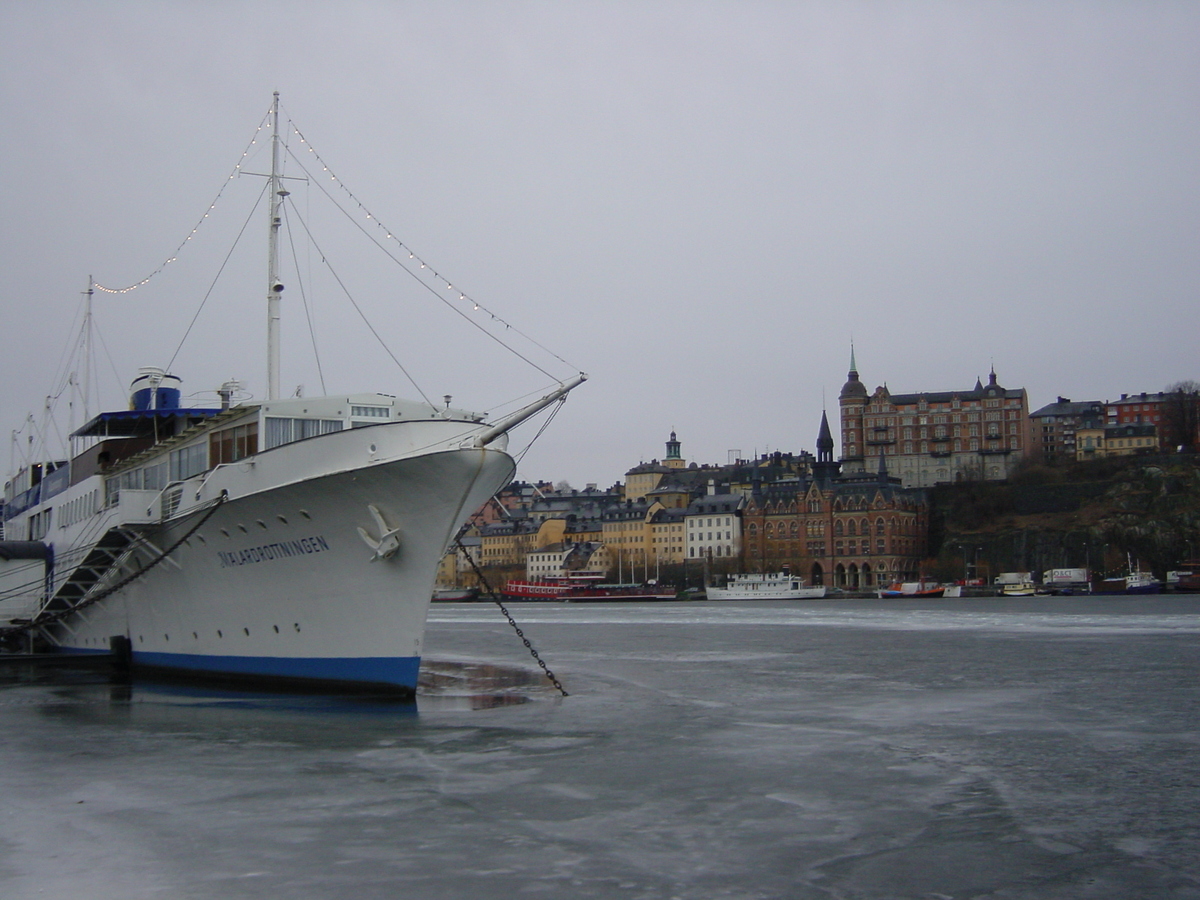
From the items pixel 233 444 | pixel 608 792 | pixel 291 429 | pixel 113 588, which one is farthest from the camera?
pixel 113 588

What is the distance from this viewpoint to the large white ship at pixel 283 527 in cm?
2150

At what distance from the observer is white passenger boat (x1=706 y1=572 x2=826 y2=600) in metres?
137

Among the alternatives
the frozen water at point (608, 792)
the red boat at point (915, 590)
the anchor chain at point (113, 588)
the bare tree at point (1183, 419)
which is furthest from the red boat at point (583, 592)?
the frozen water at point (608, 792)

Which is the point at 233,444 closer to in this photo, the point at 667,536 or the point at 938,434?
the point at 667,536

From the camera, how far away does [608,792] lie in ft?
49.3

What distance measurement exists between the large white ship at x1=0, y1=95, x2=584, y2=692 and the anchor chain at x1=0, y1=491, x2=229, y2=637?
105mm

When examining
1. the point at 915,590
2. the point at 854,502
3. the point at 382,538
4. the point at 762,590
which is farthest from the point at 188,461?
the point at 854,502

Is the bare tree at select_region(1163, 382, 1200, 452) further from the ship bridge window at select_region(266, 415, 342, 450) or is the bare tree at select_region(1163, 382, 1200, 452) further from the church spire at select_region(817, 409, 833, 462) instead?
the ship bridge window at select_region(266, 415, 342, 450)

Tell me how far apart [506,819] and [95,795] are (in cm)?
542

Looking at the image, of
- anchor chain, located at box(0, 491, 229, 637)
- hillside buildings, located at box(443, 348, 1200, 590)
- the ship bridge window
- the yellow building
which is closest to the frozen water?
anchor chain, located at box(0, 491, 229, 637)

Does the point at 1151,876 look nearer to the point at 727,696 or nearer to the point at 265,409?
the point at 727,696

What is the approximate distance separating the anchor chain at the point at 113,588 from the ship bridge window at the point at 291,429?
1458 mm

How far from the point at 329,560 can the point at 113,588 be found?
884 centimetres

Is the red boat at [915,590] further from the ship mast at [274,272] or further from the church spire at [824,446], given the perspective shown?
the ship mast at [274,272]
